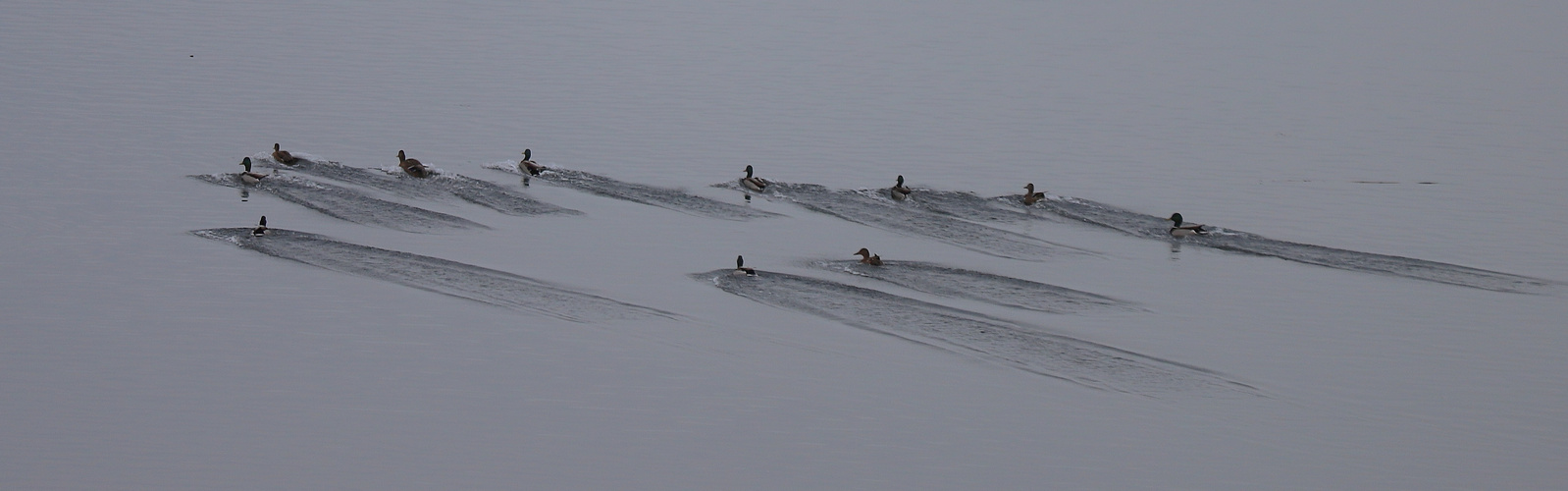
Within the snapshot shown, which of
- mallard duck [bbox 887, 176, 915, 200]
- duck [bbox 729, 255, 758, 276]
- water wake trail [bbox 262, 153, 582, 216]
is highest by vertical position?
mallard duck [bbox 887, 176, 915, 200]

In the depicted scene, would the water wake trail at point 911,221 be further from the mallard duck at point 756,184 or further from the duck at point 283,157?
the duck at point 283,157

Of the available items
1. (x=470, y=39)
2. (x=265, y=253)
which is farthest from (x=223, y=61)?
(x=265, y=253)

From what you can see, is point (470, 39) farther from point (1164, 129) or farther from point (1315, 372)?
point (1315, 372)

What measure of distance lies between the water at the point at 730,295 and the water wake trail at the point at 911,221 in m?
0.47

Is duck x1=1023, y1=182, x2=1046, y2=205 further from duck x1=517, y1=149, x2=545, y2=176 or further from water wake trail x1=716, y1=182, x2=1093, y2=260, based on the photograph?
duck x1=517, y1=149, x2=545, y2=176

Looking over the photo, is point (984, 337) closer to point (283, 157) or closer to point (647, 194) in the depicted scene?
point (647, 194)

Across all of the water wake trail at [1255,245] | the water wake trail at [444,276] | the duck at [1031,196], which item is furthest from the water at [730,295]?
the duck at [1031,196]

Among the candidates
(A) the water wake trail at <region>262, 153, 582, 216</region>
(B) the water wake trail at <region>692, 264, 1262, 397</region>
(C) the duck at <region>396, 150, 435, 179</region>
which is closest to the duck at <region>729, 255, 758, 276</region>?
(B) the water wake trail at <region>692, 264, 1262, 397</region>

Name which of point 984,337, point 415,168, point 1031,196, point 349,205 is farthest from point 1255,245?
point 349,205

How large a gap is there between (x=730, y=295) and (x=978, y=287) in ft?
10.9

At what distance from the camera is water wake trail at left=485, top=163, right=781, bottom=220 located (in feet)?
84.3

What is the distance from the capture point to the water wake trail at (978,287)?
66.6 feet

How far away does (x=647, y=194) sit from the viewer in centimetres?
2667

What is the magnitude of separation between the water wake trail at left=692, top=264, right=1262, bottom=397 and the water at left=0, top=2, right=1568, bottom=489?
27cm
